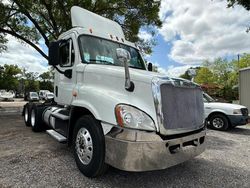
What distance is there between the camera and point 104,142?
336cm

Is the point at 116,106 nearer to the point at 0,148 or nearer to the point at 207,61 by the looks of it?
the point at 0,148

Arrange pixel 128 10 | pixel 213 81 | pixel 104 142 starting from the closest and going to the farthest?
1. pixel 104 142
2. pixel 128 10
3. pixel 213 81

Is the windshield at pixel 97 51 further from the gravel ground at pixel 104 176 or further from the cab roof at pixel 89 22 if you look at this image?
the gravel ground at pixel 104 176

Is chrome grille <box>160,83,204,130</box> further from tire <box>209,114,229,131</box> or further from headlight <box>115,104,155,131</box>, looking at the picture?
tire <box>209,114,229,131</box>

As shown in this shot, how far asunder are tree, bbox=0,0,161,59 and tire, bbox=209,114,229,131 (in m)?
8.01

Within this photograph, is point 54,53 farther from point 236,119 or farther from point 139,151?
point 236,119

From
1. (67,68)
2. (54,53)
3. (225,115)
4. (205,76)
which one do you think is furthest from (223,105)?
(205,76)

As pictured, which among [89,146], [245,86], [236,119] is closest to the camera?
[89,146]

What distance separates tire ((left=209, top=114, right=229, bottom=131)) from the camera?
9.24 m

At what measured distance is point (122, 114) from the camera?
10.3 ft

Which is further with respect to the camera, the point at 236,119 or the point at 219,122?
the point at 219,122

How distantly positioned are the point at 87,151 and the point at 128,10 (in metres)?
12.9

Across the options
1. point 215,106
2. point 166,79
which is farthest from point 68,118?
point 215,106

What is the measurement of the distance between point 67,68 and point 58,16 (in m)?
10.8
